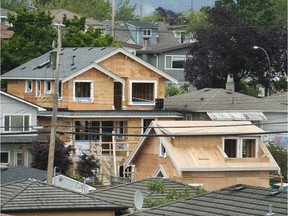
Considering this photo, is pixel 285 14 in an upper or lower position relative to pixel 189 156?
upper

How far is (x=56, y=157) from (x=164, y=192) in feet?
59.7

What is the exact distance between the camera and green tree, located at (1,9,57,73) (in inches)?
2554

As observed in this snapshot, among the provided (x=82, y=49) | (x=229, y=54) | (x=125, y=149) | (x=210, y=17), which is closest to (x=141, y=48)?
(x=210, y=17)

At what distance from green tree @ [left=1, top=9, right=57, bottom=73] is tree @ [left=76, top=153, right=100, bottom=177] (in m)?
19.5

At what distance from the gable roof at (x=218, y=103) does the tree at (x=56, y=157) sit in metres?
10.7

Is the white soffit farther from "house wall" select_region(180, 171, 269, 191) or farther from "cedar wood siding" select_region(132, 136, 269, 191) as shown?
"house wall" select_region(180, 171, 269, 191)

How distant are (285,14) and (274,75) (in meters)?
21.3

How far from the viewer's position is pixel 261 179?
41.9 meters

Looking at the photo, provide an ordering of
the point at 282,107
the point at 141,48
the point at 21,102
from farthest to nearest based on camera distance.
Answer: the point at 141,48
the point at 282,107
the point at 21,102

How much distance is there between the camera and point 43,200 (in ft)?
→ 81.2

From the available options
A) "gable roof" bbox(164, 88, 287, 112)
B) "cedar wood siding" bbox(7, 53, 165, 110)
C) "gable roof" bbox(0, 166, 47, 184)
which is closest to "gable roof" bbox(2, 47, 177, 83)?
"cedar wood siding" bbox(7, 53, 165, 110)

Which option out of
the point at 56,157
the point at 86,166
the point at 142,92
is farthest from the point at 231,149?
the point at 142,92

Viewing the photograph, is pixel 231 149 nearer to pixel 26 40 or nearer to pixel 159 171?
pixel 159 171

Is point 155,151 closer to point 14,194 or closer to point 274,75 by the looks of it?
point 14,194
